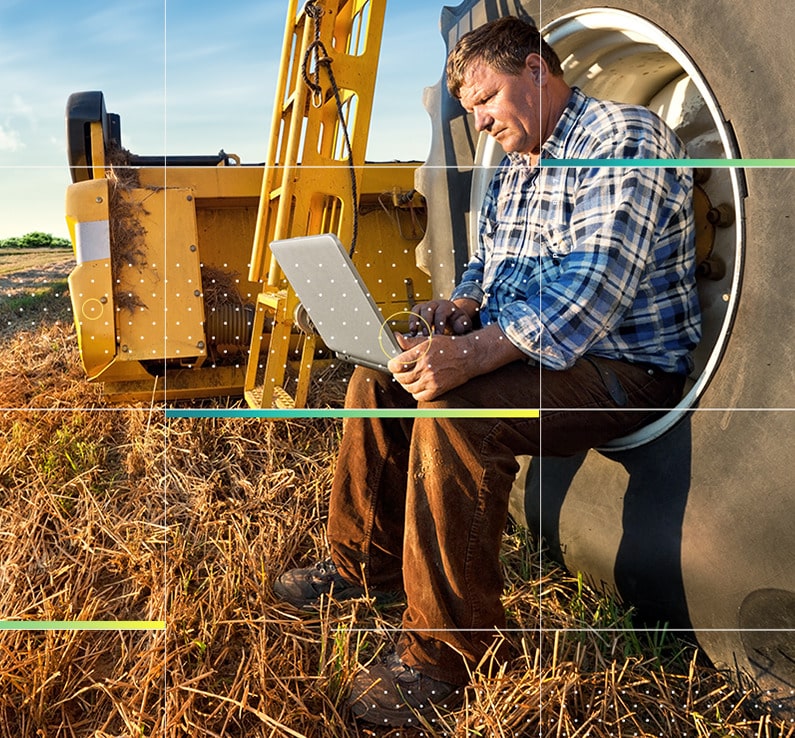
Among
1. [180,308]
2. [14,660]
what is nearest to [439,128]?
[180,308]

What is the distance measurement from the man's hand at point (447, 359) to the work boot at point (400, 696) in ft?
1.38

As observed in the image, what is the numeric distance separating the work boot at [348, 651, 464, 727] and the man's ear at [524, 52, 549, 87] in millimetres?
940

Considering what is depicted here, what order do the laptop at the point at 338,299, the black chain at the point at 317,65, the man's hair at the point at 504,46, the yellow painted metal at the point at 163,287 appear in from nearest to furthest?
the laptop at the point at 338,299 < the man's hair at the point at 504,46 < the black chain at the point at 317,65 < the yellow painted metal at the point at 163,287

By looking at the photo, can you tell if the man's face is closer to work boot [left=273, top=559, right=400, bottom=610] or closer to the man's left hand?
the man's left hand

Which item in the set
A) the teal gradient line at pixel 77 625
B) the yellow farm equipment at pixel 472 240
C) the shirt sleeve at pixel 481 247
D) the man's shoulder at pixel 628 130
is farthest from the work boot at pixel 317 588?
the man's shoulder at pixel 628 130

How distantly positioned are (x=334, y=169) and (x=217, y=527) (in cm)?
94

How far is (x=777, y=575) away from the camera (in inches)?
45.3

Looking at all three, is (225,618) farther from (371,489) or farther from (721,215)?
(721,215)

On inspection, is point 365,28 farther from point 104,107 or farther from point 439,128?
point 104,107

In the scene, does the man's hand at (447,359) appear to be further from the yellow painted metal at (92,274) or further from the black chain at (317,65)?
the yellow painted metal at (92,274)

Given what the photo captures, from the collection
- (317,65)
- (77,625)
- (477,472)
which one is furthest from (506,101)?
(77,625)

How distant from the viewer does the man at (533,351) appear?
4.10 ft

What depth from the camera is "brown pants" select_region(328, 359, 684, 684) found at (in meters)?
1.25

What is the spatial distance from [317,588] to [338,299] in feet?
1.93
